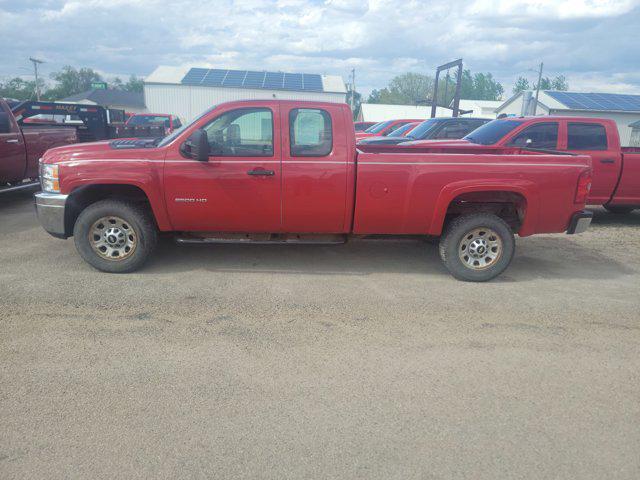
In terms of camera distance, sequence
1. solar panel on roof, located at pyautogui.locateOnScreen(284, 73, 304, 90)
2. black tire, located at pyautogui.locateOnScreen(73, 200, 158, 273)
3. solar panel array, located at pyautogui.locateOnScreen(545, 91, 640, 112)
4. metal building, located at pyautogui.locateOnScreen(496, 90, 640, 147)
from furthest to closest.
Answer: solar panel on roof, located at pyautogui.locateOnScreen(284, 73, 304, 90) → solar panel array, located at pyautogui.locateOnScreen(545, 91, 640, 112) → metal building, located at pyautogui.locateOnScreen(496, 90, 640, 147) → black tire, located at pyautogui.locateOnScreen(73, 200, 158, 273)

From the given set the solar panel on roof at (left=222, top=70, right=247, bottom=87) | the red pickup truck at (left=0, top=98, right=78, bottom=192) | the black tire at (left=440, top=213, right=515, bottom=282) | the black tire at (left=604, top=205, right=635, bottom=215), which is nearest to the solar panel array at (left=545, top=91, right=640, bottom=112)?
the solar panel on roof at (left=222, top=70, right=247, bottom=87)

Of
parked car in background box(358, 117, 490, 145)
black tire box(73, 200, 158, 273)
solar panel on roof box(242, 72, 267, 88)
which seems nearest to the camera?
black tire box(73, 200, 158, 273)

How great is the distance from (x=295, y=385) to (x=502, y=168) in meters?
3.39

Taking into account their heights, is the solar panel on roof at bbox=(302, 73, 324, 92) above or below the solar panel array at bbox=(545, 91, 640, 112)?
above

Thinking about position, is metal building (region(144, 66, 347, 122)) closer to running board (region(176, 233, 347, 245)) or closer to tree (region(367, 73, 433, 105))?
running board (region(176, 233, 347, 245))

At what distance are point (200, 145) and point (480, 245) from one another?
10.7 ft

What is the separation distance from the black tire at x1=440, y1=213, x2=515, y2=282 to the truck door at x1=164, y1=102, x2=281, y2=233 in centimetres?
198

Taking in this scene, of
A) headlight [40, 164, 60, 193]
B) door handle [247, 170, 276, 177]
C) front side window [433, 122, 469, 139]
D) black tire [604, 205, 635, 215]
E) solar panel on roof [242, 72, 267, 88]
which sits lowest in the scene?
black tire [604, 205, 635, 215]

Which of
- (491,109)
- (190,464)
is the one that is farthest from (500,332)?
(491,109)

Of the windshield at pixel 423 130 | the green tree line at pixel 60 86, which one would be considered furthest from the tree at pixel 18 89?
the windshield at pixel 423 130

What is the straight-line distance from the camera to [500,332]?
4387 mm

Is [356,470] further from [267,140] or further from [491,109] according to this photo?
[491,109]

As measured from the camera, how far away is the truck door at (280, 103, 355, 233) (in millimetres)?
5355

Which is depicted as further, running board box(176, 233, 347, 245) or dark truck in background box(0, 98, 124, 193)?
dark truck in background box(0, 98, 124, 193)
